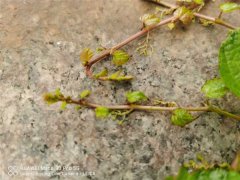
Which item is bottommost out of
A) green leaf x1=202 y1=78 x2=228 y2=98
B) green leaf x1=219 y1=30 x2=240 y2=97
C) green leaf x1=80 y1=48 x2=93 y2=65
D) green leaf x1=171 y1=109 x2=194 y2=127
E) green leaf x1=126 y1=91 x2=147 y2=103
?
green leaf x1=171 y1=109 x2=194 y2=127

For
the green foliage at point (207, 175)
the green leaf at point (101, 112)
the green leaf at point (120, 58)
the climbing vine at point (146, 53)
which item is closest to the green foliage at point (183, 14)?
the climbing vine at point (146, 53)

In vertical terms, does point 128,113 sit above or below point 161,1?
below

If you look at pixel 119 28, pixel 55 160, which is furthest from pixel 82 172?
pixel 119 28

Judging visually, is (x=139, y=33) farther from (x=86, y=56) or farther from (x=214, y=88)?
(x=214, y=88)

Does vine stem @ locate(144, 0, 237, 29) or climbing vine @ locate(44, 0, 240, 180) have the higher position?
vine stem @ locate(144, 0, 237, 29)

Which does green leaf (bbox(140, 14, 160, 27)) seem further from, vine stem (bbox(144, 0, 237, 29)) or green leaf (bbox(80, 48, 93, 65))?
green leaf (bbox(80, 48, 93, 65))

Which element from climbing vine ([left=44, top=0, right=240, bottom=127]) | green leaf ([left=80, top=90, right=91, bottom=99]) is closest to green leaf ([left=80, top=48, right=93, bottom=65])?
climbing vine ([left=44, top=0, right=240, bottom=127])

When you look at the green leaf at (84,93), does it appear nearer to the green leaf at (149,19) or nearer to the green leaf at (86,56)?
the green leaf at (86,56)

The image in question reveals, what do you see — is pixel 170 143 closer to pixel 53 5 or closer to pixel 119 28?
pixel 119 28
